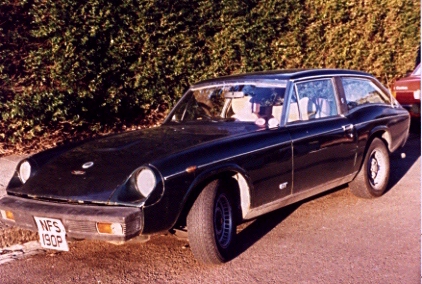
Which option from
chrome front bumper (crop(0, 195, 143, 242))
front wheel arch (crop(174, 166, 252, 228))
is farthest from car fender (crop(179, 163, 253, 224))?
chrome front bumper (crop(0, 195, 143, 242))

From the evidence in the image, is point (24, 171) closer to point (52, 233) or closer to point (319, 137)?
point (52, 233)

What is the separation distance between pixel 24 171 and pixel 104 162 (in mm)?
813

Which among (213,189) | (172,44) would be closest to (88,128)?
(172,44)

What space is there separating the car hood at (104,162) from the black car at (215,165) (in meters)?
0.01

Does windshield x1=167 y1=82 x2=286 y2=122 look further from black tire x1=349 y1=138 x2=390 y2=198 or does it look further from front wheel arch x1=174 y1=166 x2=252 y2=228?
black tire x1=349 y1=138 x2=390 y2=198

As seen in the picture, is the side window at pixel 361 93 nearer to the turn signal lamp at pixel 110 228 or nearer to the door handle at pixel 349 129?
the door handle at pixel 349 129

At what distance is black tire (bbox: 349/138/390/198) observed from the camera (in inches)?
228

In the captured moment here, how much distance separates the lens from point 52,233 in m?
3.79

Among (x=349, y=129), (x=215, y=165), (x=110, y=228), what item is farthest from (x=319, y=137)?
(x=110, y=228)

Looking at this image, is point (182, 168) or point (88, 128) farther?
point (88, 128)

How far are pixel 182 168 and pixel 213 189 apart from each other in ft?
1.15

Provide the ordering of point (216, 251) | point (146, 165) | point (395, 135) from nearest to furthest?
point (146, 165) < point (216, 251) < point (395, 135)

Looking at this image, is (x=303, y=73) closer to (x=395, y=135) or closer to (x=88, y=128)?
(x=395, y=135)

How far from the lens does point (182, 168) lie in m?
3.84
